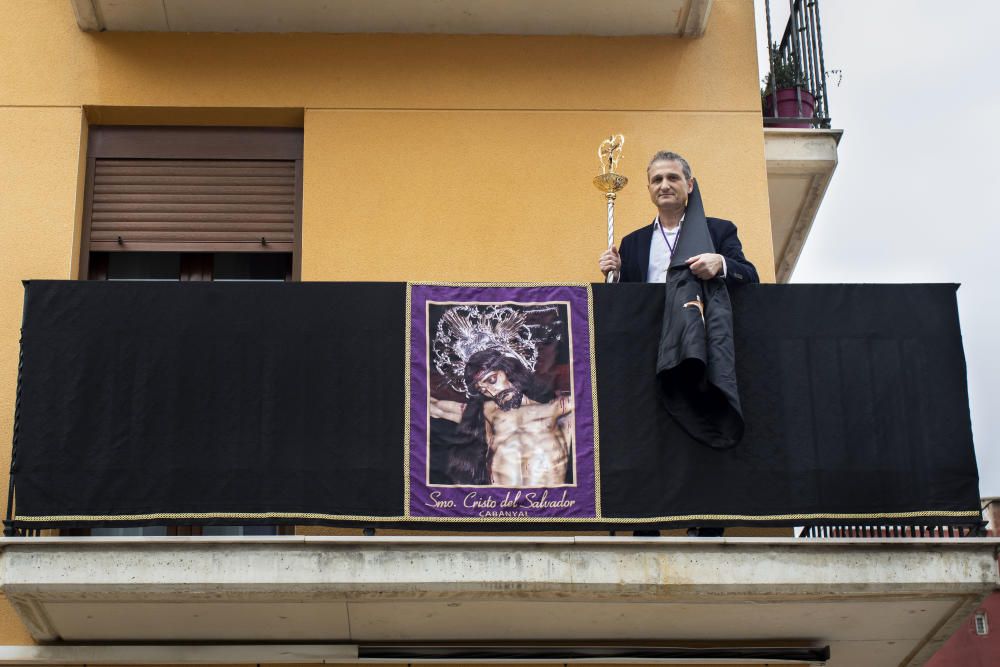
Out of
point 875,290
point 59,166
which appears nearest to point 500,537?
point 875,290

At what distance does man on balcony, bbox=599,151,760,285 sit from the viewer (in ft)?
27.6

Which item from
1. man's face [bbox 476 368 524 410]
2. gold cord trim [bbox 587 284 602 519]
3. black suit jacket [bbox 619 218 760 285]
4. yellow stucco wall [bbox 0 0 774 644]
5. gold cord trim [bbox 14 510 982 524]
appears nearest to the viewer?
gold cord trim [bbox 14 510 982 524]

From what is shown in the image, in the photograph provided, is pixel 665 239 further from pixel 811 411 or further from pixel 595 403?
pixel 811 411

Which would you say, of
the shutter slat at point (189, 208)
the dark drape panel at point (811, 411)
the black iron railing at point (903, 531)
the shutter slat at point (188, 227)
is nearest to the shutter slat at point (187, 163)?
the shutter slat at point (189, 208)

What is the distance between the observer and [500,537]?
778 centimetres

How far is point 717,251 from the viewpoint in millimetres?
8461

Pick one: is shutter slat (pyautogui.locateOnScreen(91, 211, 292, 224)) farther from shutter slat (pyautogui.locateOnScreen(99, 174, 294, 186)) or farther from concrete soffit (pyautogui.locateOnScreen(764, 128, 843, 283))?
concrete soffit (pyautogui.locateOnScreen(764, 128, 843, 283))

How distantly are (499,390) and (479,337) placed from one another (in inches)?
12.1

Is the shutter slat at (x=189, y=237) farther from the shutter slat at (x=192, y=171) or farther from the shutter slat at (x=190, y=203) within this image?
the shutter slat at (x=192, y=171)

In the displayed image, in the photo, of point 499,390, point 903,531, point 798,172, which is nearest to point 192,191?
point 499,390

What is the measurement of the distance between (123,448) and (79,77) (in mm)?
2965

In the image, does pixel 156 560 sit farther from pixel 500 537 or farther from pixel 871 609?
pixel 871 609

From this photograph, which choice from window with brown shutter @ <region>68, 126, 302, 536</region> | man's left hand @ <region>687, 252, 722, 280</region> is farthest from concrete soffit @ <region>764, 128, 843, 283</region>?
window with brown shutter @ <region>68, 126, 302, 536</region>

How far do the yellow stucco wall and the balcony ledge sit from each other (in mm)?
2191
